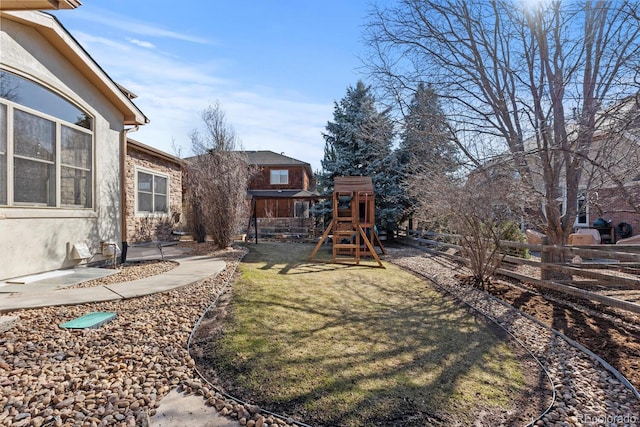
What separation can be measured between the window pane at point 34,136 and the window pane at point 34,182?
0.50ft

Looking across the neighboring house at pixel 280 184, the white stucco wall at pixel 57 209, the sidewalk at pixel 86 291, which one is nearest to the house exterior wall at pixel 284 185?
the neighboring house at pixel 280 184

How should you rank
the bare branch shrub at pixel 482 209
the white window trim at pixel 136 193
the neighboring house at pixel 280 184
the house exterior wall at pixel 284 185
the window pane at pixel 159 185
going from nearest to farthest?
the bare branch shrub at pixel 482 209
the white window trim at pixel 136 193
the window pane at pixel 159 185
the neighboring house at pixel 280 184
the house exterior wall at pixel 284 185

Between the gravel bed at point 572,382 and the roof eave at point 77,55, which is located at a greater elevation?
the roof eave at point 77,55

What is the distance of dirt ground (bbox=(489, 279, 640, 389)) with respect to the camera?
3537 mm

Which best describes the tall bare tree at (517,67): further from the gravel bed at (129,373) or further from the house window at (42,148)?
the house window at (42,148)

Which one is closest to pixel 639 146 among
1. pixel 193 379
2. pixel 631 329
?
pixel 631 329

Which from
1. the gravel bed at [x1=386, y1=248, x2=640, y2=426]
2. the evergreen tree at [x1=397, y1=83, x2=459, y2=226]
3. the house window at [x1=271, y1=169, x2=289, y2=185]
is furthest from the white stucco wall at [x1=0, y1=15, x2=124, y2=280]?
the house window at [x1=271, y1=169, x2=289, y2=185]

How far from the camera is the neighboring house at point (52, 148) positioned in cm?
505

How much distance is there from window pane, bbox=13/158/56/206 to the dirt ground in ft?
26.7

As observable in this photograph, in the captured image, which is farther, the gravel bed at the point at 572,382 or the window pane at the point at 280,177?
the window pane at the point at 280,177

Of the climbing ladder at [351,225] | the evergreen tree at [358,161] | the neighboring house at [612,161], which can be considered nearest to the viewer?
the neighboring house at [612,161]

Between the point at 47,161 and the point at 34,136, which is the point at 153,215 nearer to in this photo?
the point at 47,161

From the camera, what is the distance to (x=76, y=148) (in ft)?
21.2

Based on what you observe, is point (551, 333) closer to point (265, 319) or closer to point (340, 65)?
point (265, 319)
